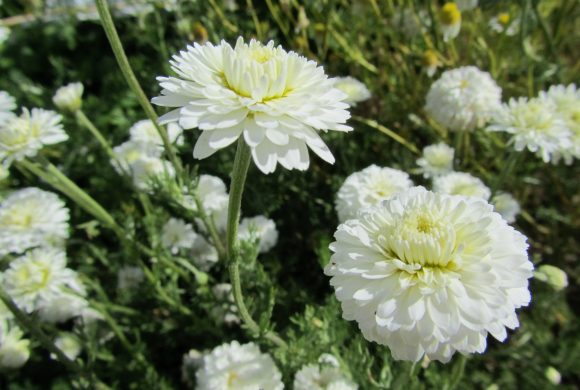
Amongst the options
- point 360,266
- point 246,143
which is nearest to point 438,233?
point 360,266

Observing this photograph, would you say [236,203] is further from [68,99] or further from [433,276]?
[68,99]

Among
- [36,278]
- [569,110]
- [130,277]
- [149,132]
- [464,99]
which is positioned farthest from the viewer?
[130,277]

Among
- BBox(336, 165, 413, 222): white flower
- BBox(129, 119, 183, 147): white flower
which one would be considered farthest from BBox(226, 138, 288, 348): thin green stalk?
BBox(129, 119, 183, 147): white flower

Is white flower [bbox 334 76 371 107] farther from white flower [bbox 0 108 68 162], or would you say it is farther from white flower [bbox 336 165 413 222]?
white flower [bbox 0 108 68 162]

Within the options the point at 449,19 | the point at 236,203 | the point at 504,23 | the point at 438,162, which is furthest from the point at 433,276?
the point at 504,23

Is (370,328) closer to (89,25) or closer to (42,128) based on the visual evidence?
(42,128)

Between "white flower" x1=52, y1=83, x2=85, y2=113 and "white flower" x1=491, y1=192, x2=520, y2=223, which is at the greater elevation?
"white flower" x1=52, y1=83, x2=85, y2=113
